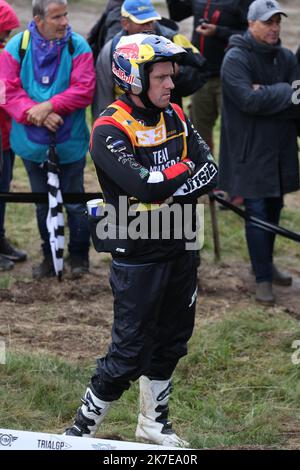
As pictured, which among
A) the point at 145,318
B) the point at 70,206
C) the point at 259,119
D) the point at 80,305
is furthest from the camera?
the point at 70,206

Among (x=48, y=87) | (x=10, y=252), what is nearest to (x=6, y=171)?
(x=10, y=252)

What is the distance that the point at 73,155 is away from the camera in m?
8.09

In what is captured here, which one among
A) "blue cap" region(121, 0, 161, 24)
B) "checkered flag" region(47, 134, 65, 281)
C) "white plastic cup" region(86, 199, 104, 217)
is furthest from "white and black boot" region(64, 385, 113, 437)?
"blue cap" region(121, 0, 161, 24)

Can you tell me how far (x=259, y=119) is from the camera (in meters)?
7.91

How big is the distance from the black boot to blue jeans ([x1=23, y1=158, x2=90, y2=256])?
51cm

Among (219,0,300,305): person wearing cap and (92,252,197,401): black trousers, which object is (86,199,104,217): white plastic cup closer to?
(92,252,197,401): black trousers

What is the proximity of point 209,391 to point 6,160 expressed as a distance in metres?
3.10

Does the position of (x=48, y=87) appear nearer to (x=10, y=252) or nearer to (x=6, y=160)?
(x=6, y=160)

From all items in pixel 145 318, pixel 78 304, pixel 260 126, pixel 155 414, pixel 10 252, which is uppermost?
pixel 145 318

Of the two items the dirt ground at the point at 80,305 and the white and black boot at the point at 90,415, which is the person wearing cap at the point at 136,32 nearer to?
the dirt ground at the point at 80,305

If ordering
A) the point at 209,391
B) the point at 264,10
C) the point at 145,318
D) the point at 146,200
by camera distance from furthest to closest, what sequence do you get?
the point at 264,10 < the point at 209,391 < the point at 145,318 < the point at 146,200

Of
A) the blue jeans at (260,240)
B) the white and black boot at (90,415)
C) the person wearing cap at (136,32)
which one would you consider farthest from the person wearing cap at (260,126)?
the white and black boot at (90,415)

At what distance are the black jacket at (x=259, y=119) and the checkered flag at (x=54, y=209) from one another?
139 cm
